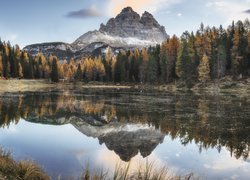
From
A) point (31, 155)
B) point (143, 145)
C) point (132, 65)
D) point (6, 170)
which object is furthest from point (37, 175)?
point (132, 65)

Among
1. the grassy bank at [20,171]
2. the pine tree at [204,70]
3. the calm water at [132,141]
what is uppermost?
the pine tree at [204,70]

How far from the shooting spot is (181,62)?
336 feet

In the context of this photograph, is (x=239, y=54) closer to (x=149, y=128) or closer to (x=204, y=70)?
(x=204, y=70)

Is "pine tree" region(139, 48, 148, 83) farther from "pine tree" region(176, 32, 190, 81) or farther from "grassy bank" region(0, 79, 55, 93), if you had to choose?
"grassy bank" region(0, 79, 55, 93)

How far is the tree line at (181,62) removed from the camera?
318ft

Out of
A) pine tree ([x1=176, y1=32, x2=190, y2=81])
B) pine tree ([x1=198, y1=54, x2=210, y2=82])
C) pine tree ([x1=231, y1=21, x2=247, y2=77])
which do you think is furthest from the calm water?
pine tree ([x1=176, y1=32, x2=190, y2=81])

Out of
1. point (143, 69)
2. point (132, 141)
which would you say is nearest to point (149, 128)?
point (132, 141)

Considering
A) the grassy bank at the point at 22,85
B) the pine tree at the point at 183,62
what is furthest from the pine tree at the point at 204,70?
the grassy bank at the point at 22,85

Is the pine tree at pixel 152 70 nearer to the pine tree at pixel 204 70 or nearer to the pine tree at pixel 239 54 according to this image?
the pine tree at pixel 204 70

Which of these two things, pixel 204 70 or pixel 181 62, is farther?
pixel 181 62

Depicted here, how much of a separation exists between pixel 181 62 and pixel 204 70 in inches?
342

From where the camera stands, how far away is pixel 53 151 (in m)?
18.2

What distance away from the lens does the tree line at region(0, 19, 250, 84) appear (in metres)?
96.9

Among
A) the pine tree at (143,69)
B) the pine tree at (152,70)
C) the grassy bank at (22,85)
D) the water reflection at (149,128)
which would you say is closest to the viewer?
the water reflection at (149,128)
